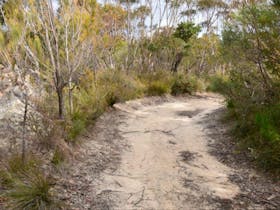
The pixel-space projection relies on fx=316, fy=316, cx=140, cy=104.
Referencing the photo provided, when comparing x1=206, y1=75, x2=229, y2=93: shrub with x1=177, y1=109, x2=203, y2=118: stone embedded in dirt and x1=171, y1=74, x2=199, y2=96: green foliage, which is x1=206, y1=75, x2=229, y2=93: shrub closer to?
x1=177, y1=109, x2=203, y2=118: stone embedded in dirt

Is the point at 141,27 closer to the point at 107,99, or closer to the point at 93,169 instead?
the point at 107,99

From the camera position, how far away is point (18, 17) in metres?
5.83

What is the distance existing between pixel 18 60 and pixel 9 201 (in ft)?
9.62

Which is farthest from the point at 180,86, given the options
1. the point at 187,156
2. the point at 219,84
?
the point at 187,156

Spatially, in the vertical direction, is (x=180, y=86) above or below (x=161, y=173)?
above

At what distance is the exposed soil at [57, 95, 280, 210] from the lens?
381 centimetres

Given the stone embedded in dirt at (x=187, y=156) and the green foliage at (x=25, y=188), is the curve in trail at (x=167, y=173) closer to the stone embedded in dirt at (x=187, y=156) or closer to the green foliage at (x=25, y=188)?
the stone embedded in dirt at (x=187, y=156)

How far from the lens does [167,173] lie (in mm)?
4641

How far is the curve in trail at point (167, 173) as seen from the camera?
3836mm

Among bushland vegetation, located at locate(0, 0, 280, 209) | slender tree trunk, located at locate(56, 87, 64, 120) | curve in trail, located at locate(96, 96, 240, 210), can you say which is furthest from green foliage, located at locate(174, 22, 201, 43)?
slender tree trunk, located at locate(56, 87, 64, 120)

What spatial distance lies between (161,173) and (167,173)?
9 cm

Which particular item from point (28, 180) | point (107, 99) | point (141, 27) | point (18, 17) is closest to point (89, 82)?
point (107, 99)

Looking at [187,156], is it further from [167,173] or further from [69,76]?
[69,76]

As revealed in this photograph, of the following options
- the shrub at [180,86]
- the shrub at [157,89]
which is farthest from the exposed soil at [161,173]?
→ the shrub at [180,86]
